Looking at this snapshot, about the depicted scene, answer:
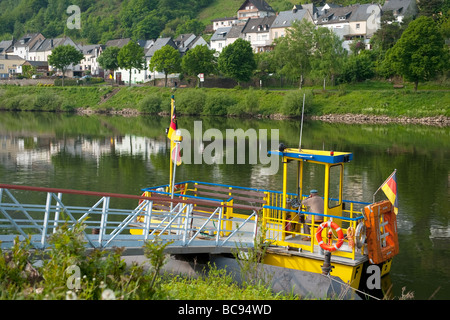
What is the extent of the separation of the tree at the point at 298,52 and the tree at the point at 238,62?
24.4 ft

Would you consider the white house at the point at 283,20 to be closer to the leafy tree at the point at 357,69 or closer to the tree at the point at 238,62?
the tree at the point at 238,62

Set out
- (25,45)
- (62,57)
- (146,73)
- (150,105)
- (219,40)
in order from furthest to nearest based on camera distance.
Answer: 1. (25,45)
2. (219,40)
3. (62,57)
4. (146,73)
5. (150,105)

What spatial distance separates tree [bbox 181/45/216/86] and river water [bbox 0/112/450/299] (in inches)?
1421

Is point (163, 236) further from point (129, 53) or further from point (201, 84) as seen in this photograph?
point (129, 53)

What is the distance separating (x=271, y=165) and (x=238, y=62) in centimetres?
6249

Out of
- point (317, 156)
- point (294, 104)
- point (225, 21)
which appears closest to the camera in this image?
point (317, 156)

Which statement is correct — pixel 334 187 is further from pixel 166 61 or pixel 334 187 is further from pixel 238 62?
pixel 166 61

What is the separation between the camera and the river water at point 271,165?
20000 millimetres

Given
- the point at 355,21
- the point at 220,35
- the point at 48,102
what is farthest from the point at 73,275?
the point at 220,35

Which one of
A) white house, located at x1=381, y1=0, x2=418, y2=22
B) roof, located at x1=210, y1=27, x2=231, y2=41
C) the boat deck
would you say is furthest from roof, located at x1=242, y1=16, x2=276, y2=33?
the boat deck

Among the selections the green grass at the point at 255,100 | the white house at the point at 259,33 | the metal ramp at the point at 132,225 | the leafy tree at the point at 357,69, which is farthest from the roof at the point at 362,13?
the metal ramp at the point at 132,225

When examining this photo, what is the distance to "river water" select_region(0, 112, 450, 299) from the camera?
20.0 meters

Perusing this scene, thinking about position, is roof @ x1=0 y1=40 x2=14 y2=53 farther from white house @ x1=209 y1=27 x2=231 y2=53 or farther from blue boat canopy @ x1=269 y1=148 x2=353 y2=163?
blue boat canopy @ x1=269 y1=148 x2=353 y2=163

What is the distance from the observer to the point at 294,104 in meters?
79.9
